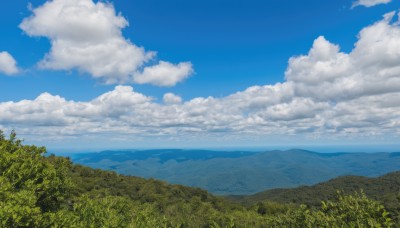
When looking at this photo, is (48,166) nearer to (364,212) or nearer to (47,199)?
(47,199)

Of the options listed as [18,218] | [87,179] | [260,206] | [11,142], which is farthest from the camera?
[260,206]

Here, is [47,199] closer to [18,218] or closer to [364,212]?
[18,218]

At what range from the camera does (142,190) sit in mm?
96125

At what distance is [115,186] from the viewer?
95812 mm

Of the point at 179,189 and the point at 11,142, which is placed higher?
the point at 11,142

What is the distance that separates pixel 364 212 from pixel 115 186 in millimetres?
81720

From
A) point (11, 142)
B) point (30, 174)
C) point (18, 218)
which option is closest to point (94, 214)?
point (30, 174)

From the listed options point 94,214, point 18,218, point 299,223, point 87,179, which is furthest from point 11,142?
point 87,179

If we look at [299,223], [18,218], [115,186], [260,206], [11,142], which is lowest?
[260,206]

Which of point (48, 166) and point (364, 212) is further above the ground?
point (48, 166)

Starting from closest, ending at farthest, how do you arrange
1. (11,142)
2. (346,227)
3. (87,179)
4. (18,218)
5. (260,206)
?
1. (18,218)
2. (346,227)
3. (11,142)
4. (87,179)
5. (260,206)

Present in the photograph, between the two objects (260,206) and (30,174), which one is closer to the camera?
(30,174)

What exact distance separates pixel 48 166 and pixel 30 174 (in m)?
4.61

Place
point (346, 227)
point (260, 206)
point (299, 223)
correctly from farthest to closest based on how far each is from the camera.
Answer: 1. point (260, 206)
2. point (299, 223)
3. point (346, 227)
